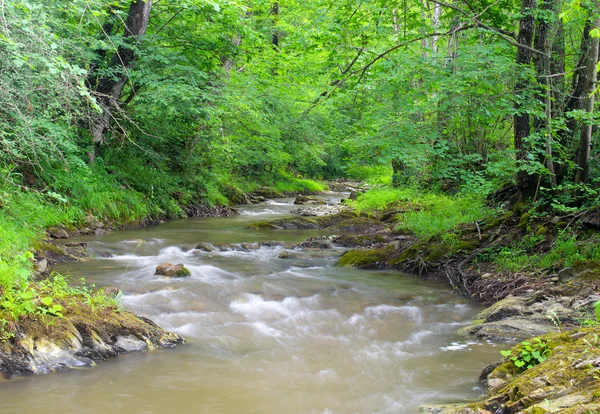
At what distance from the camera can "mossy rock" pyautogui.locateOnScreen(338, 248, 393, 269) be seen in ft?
34.2

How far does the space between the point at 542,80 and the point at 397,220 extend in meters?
6.31

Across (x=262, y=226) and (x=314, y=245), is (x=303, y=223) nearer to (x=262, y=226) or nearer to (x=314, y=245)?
(x=262, y=226)

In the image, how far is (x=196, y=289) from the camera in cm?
815

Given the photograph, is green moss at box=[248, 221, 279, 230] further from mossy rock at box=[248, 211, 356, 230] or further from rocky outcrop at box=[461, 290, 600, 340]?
rocky outcrop at box=[461, 290, 600, 340]

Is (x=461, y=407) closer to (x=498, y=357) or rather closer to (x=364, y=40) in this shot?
(x=498, y=357)

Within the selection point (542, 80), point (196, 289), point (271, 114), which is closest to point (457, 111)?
point (542, 80)

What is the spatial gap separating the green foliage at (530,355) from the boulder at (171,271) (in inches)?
234

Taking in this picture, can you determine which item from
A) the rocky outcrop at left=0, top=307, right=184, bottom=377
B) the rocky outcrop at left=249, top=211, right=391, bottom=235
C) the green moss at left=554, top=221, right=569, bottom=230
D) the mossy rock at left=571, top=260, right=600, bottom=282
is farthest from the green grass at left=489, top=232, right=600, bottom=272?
the rocky outcrop at left=249, top=211, right=391, bottom=235

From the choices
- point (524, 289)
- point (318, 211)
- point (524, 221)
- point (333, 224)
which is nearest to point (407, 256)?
point (524, 221)

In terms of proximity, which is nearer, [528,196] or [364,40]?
[364,40]

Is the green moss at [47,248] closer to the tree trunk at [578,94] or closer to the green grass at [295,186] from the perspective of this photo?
the tree trunk at [578,94]

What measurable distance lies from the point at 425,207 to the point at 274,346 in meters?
9.77

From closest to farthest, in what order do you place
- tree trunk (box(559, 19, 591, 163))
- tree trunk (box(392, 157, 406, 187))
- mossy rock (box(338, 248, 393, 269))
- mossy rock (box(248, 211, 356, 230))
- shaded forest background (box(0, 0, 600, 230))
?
shaded forest background (box(0, 0, 600, 230)), tree trunk (box(559, 19, 591, 163)), mossy rock (box(338, 248, 393, 269)), mossy rock (box(248, 211, 356, 230)), tree trunk (box(392, 157, 406, 187))

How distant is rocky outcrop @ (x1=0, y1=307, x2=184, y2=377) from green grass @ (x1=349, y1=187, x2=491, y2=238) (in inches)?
264
